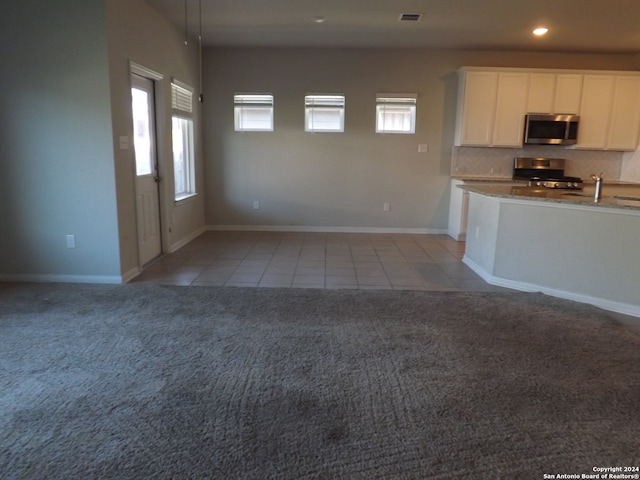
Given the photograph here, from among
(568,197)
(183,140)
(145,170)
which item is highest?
(183,140)

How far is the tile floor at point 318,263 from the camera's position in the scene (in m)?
4.43

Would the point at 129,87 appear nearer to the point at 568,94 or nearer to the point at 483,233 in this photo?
the point at 483,233

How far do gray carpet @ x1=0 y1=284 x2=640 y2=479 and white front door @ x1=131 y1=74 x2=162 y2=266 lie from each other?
1188mm

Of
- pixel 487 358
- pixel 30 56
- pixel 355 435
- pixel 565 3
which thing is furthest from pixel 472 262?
pixel 30 56

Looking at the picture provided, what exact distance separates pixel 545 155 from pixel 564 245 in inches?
127

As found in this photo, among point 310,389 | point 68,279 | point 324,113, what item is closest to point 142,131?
point 68,279

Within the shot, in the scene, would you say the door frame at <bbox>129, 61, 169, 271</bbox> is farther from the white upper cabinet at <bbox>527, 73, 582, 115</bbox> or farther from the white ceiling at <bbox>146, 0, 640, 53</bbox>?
the white upper cabinet at <bbox>527, 73, 582, 115</bbox>

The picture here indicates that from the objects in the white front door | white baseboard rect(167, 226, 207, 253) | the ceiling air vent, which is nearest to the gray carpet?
the white front door

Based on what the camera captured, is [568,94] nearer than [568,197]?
No

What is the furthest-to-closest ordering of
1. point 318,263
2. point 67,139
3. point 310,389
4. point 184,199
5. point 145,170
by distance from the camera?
point 184,199
point 318,263
point 145,170
point 67,139
point 310,389

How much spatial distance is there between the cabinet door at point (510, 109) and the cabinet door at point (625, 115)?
125 centimetres

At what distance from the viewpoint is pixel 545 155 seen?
6.68 metres

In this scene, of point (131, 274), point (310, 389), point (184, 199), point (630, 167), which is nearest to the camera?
point (310, 389)

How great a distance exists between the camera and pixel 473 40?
234 inches
